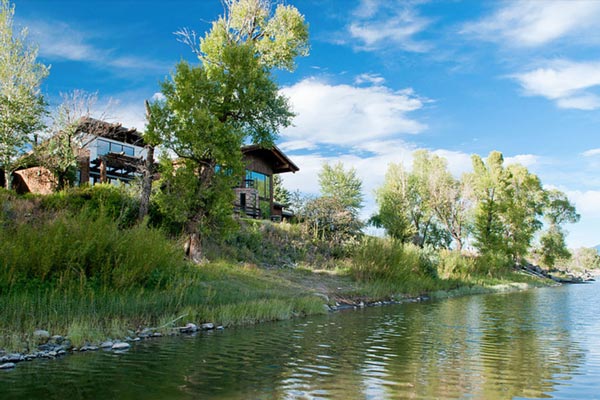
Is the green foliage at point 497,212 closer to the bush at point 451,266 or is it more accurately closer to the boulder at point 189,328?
the bush at point 451,266

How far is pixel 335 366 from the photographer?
765cm

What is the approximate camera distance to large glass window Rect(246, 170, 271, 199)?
38.5 metres

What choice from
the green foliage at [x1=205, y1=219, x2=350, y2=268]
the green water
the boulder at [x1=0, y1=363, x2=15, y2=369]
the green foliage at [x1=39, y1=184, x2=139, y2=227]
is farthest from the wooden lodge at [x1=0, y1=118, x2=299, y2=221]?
the boulder at [x1=0, y1=363, x2=15, y2=369]

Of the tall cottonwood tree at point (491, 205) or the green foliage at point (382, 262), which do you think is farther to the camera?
the tall cottonwood tree at point (491, 205)

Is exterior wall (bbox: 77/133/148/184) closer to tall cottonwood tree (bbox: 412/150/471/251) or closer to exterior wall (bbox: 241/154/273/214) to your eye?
exterior wall (bbox: 241/154/273/214)

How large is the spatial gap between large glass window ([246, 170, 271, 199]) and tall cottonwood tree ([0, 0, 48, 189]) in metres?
16.9

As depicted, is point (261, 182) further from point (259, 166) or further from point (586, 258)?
point (586, 258)

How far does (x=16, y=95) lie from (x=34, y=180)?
4.96 meters

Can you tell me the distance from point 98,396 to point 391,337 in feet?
22.9

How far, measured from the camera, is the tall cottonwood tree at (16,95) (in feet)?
77.6

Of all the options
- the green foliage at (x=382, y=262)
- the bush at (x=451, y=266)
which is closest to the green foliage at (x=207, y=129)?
the green foliage at (x=382, y=262)

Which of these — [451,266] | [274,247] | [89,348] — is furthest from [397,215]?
[89,348]

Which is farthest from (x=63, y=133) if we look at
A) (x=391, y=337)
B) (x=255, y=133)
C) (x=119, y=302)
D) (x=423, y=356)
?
(x=423, y=356)

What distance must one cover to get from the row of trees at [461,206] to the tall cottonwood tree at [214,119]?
85.2 feet
